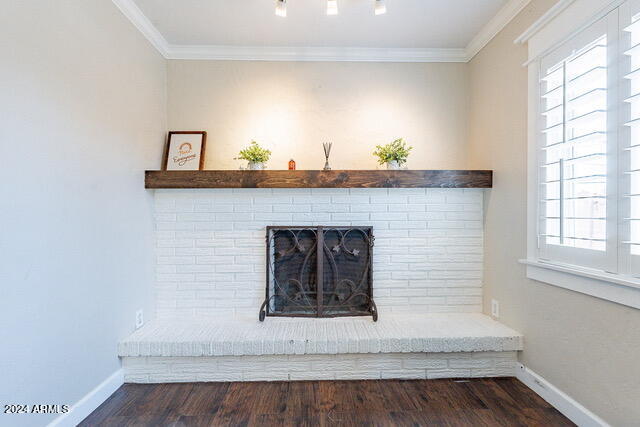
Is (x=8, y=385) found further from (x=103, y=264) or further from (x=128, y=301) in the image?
(x=128, y=301)

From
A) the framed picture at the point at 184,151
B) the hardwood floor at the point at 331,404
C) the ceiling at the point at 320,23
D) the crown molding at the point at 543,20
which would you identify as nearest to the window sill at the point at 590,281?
the hardwood floor at the point at 331,404

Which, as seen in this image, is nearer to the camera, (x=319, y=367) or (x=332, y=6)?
(x=332, y=6)

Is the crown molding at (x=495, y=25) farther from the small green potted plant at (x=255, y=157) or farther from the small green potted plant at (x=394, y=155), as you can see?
the small green potted plant at (x=255, y=157)

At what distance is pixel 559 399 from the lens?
69.9 inches

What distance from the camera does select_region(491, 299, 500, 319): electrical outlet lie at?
2357mm

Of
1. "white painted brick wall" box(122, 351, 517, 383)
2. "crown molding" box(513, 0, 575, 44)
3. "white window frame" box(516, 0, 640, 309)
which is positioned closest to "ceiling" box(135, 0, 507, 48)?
"crown molding" box(513, 0, 575, 44)

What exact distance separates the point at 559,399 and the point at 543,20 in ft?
6.69

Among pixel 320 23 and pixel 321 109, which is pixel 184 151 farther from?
pixel 320 23

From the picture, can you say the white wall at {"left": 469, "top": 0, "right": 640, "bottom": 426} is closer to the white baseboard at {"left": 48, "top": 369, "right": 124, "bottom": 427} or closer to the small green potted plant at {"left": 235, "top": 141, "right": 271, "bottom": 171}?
the small green potted plant at {"left": 235, "top": 141, "right": 271, "bottom": 171}

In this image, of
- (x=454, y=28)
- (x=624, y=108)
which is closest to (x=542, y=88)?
(x=624, y=108)

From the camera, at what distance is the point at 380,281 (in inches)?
102

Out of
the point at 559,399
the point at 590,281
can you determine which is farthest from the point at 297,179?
the point at 559,399

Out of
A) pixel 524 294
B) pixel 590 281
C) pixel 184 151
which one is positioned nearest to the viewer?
pixel 590 281

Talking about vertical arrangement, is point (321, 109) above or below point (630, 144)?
above
